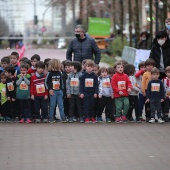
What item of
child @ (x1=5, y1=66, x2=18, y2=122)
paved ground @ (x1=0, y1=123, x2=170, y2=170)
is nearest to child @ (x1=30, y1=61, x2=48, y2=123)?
child @ (x1=5, y1=66, x2=18, y2=122)

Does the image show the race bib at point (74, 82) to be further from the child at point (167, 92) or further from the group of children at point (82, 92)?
the child at point (167, 92)

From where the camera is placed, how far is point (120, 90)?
18781 mm

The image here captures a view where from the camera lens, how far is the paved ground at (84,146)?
41.6 ft

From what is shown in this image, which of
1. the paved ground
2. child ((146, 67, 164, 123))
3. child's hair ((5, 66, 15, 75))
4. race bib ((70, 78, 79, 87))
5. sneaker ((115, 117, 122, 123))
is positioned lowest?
sneaker ((115, 117, 122, 123))

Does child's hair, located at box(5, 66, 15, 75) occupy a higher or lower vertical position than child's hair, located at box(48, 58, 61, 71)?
lower

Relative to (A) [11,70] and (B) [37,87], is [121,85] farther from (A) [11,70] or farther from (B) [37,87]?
(A) [11,70]

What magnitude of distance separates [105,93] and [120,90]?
1.43 feet

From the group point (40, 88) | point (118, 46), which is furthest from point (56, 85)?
point (118, 46)

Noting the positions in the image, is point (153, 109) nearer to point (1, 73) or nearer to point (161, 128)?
point (161, 128)

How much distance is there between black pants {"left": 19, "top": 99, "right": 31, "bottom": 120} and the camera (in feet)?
62.5

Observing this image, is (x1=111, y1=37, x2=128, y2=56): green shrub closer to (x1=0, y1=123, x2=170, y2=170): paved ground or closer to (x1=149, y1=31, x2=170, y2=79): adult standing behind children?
(x1=149, y1=31, x2=170, y2=79): adult standing behind children

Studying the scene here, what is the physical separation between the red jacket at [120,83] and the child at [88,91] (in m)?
0.41

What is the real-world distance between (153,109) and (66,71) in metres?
2.20

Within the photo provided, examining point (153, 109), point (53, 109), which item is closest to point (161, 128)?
point (153, 109)
